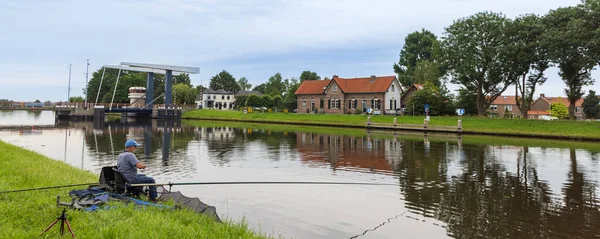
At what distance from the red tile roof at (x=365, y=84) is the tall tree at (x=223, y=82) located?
199ft

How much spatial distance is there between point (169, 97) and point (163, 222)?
63994 millimetres

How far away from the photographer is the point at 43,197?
7629 millimetres

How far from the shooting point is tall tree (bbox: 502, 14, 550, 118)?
41.0 meters

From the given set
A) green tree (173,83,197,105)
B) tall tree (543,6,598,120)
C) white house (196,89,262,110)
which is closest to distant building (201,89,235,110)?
white house (196,89,262,110)

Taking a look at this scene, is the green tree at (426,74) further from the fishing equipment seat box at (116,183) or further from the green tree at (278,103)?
the fishing equipment seat box at (116,183)

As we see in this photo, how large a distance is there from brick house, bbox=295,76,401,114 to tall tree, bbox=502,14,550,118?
18.2m

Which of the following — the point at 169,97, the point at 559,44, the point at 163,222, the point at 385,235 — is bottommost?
the point at 385,235

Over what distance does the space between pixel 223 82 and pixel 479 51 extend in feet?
281

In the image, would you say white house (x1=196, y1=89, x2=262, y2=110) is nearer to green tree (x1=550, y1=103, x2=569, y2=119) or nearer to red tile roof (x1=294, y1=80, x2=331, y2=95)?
red tile roof (x1=294, y1=80, x2=331, y2=95)

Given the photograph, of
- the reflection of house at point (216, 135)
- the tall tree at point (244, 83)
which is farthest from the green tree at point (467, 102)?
the tall tree at point (244, 83)

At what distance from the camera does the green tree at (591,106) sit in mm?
63656

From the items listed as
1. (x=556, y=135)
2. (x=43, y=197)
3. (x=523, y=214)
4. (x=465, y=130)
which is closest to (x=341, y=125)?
(x=465, y=130)

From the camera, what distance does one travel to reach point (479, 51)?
4616 centimetres

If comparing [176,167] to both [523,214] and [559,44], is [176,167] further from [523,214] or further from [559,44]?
[559,44]
